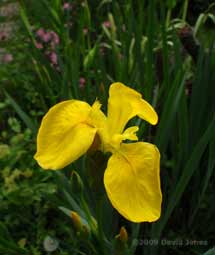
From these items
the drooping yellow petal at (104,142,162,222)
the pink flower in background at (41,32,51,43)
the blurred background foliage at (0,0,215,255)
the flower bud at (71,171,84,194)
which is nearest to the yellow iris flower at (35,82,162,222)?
the drooping yellow petal at (104,142,162,222)

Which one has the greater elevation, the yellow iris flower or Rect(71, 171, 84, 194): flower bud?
the yellow iris flower

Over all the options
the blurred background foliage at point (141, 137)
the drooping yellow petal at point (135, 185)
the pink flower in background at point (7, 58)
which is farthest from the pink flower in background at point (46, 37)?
the drooping yellow petal at point (135, 185)

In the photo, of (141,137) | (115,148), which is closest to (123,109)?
(115,148)

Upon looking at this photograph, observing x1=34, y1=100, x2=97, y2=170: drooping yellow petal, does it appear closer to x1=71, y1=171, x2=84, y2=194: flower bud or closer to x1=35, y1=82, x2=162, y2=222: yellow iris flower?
x1=35, y1=82, x2=162, y2=222: yellow iris flower

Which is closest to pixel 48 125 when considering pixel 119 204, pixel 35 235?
pixel 119 204

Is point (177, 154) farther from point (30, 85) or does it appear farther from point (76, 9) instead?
point (76, 9)
